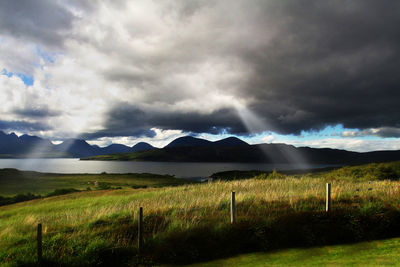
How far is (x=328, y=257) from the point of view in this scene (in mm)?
9992

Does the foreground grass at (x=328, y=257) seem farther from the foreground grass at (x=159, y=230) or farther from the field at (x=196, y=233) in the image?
the foreground grass at (x=159, y=230)

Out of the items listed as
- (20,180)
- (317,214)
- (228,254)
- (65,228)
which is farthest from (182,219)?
(20,180)

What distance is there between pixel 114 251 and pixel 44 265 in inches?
94.3

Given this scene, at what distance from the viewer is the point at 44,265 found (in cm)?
922

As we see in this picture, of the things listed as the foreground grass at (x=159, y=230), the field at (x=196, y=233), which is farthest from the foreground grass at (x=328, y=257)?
the foreground grass at (x=159, y=230)

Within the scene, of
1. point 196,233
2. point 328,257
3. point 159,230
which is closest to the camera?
point 328,257

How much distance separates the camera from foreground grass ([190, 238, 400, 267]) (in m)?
9.39

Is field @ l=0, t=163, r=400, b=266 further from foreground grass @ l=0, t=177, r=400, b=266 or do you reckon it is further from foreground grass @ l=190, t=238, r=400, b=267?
foreground grass @ l=190, t=238, r=400, b=267

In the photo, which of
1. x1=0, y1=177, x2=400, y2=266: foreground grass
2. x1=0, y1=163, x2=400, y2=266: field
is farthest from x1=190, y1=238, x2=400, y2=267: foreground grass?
x1=0, y1=177, x2=400, y2=266: foreground grass

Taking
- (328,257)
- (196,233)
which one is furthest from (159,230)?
(328,257)

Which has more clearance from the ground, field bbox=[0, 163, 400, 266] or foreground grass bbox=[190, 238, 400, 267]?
field bbox=[0, 163, 400, 266]

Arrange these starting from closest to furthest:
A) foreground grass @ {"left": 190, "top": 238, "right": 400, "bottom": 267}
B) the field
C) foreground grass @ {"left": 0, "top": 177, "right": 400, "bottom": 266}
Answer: foreground grass @ {"left": 190, "top": 238, "right": 400, "bottom": 267} → foreground grass @ {"left": 0, "top": 177, "right": 400, "bottom": 266} → the field

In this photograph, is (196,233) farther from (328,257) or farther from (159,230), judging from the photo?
(328,257)

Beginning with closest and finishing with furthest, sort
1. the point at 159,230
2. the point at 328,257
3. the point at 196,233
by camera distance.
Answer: the point at 328,257 < the point at 196,233 < the point at 159,230
